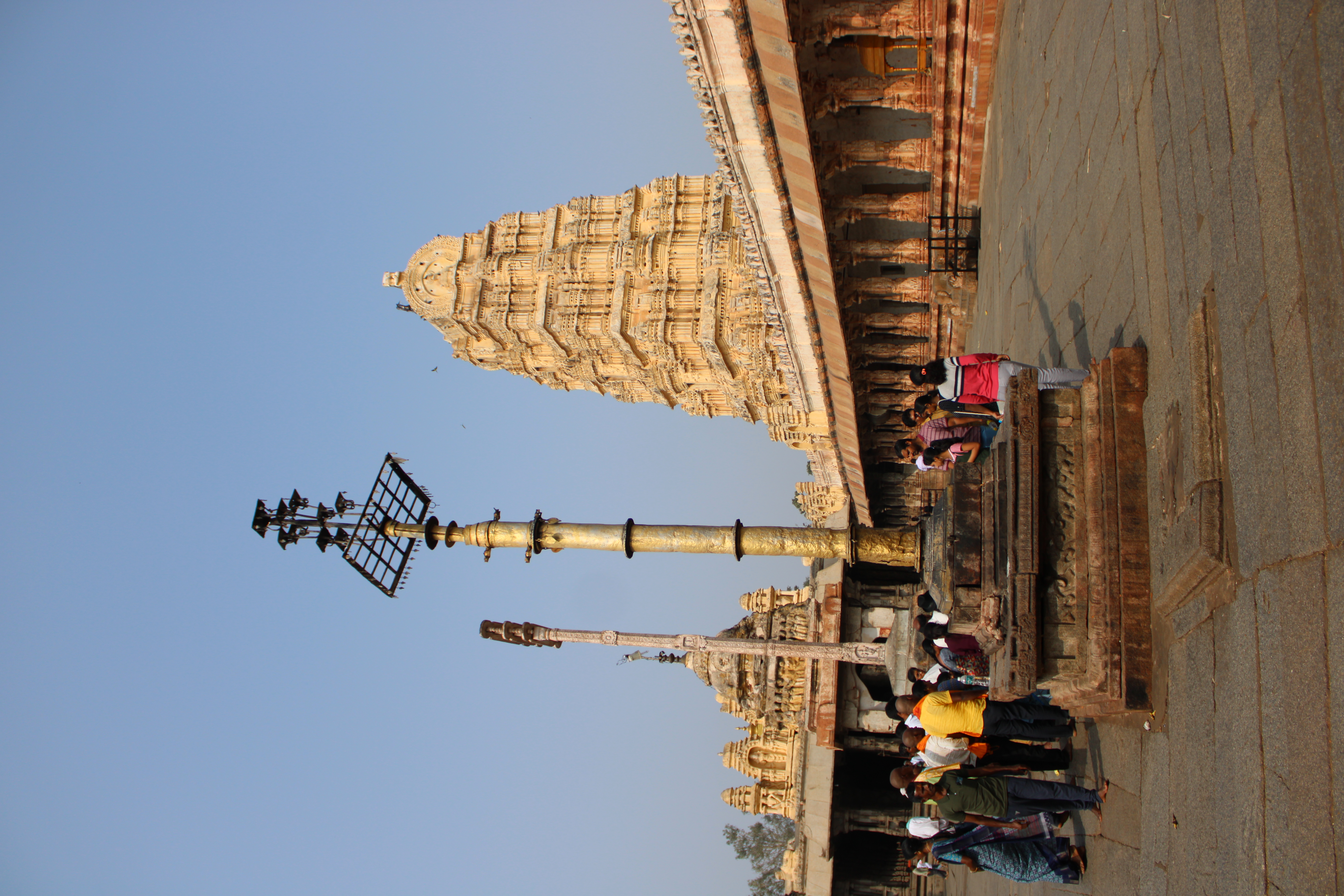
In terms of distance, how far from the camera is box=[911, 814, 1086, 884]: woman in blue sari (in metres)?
7.22

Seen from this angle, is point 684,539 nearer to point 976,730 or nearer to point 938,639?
point 938,639

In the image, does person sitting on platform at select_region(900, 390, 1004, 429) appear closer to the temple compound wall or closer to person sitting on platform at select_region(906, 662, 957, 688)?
person sitting on platform at select_region(906, 662, 957, 688)

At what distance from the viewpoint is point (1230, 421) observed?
4.46 m

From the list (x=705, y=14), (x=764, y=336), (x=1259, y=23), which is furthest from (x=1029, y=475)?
(x=764, y=336)

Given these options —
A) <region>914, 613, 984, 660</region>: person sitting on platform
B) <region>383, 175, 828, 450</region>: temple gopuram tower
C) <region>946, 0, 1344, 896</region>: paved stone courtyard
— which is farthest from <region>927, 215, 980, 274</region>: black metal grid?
<region>914, 613, 984, 660</region>: person sitting on platform

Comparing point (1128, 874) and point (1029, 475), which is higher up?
point (1029, 475)

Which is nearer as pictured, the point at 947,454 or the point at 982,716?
the point at 982,716

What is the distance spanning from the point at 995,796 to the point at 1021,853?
71 cm

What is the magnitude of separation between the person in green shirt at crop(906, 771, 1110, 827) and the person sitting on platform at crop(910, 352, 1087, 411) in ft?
9.54

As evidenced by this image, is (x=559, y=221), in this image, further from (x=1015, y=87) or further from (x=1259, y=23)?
(x=1259, y=23)

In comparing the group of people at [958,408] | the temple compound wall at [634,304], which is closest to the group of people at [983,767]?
the group of people at [958,408]

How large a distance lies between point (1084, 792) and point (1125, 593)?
2.23m

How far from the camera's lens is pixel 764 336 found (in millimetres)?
21844

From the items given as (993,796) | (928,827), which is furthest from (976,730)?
(928,827)
